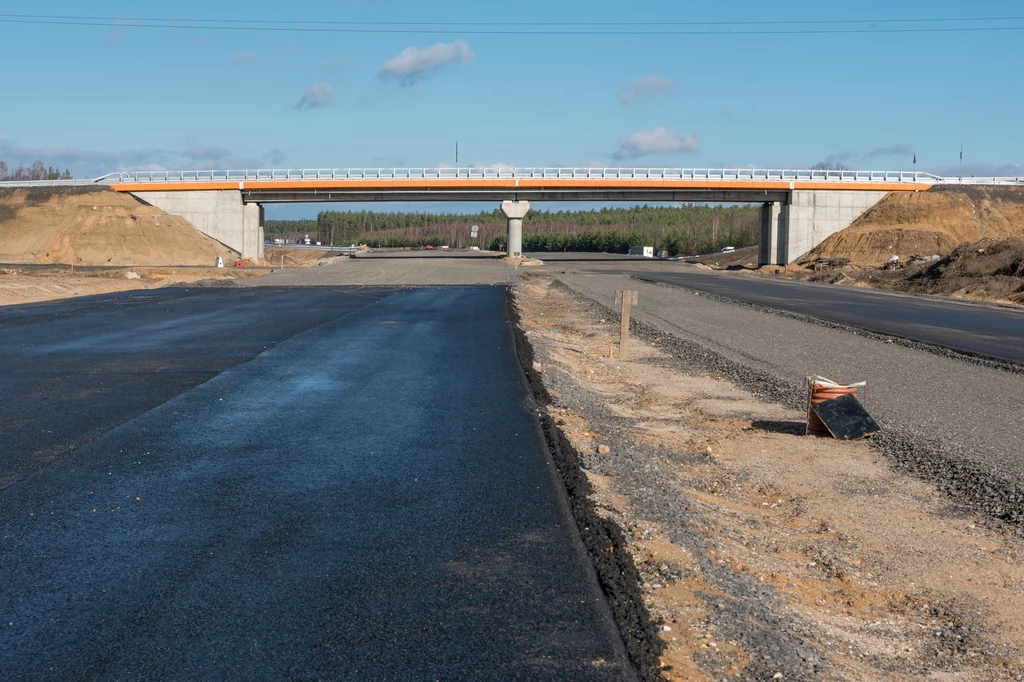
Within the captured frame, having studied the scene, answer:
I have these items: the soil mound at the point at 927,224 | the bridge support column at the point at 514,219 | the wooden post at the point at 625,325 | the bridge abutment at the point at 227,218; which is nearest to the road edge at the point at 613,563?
the wooden post at the point at 625,325

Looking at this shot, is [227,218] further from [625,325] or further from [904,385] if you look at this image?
[904,385]

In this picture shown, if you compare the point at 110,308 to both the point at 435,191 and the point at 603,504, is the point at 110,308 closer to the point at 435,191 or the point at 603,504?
the point at 603,504

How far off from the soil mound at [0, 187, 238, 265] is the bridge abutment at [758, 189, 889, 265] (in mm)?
43840

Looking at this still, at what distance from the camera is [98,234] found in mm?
79312

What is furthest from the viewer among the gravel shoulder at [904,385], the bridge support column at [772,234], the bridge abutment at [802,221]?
the bridge support column at [772,234]

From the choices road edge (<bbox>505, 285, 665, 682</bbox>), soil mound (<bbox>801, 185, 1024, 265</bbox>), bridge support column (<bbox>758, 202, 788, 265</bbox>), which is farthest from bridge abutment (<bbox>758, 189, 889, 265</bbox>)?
road edge (<bbox>505, 285, 665, 682</bbox>)

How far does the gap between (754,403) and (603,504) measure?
6916 mm

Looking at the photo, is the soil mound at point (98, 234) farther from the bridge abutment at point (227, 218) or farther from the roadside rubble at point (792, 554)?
the roadside rubble at point (792, 554)

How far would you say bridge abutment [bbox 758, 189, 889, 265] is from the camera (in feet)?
271

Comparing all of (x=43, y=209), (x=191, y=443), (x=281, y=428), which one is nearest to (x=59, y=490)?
(x=191, y=443)

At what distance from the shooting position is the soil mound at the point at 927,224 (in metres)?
77.4

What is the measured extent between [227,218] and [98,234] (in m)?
9.96

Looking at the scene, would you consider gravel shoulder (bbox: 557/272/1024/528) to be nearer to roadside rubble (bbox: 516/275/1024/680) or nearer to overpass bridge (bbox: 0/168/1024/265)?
roadside rubble (bbox: 516/275/1024/680)

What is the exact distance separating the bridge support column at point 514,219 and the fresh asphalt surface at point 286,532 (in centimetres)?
7068
